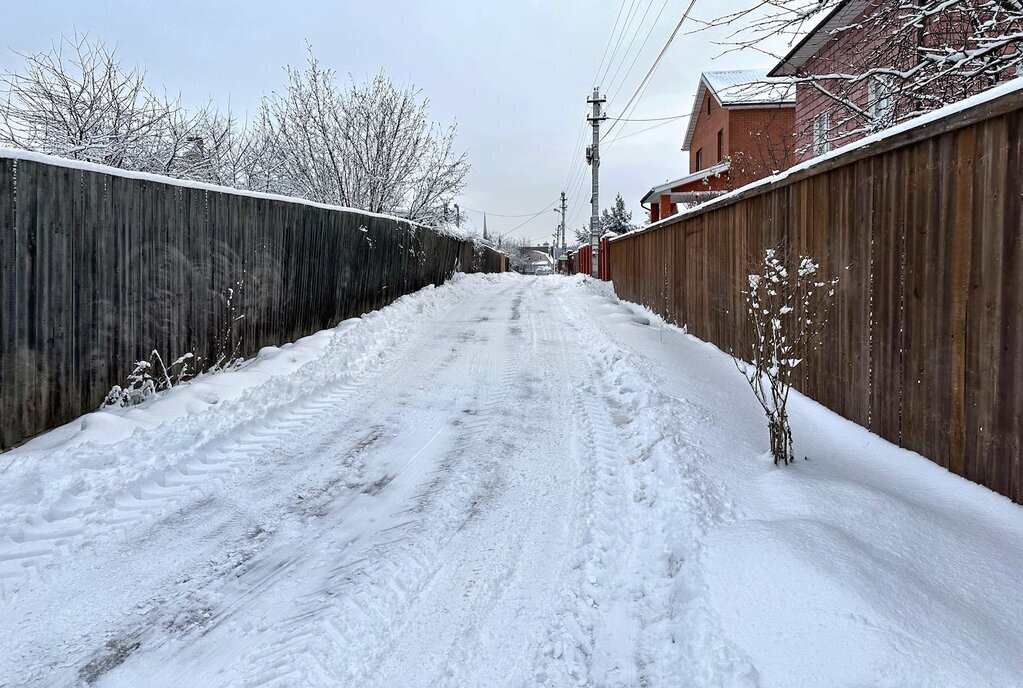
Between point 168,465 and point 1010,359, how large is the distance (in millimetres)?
4971

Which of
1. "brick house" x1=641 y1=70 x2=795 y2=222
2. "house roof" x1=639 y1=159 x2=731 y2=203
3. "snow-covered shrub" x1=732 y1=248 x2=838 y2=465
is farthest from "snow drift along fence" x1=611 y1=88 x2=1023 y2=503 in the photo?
"house roof" x1=639 y1=159 x2=731 y2=203

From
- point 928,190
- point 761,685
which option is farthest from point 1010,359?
point 761,685

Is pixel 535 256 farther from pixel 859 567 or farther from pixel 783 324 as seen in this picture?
pixel 859 567

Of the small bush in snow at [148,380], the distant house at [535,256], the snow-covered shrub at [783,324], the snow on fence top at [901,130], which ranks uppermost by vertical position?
the distant house at [535,256]

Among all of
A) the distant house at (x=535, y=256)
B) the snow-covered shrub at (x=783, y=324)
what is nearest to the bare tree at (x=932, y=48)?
the snow-covered shrub at (x=783, y=324)

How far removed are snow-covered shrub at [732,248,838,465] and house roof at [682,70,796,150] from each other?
1.60 meters

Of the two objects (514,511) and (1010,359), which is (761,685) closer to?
(514,511)

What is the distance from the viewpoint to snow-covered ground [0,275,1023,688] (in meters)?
2.38

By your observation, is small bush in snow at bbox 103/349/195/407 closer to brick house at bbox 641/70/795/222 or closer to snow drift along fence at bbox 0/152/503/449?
snow drift along fence at bbox 0/152/503/449

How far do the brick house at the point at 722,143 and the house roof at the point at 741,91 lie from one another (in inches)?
2.2

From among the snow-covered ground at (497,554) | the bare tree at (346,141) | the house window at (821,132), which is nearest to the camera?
the snow-covered ground at (497,554)

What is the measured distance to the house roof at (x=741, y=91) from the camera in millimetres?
6137

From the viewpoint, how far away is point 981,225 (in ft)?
10.5

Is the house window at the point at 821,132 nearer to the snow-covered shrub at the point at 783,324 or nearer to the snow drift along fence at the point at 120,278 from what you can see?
the snow-covered shrub at the point at 783,324
